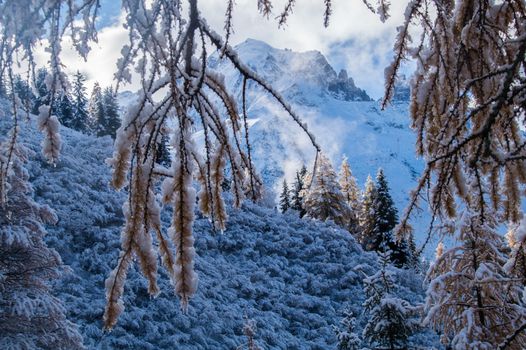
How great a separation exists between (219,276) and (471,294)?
887cm

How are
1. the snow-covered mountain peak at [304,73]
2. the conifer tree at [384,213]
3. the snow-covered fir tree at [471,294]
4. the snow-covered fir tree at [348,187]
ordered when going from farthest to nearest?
1. the snow-covered mountain peak at [304,73]
2. the snow-covered fir tree at [348,187]
3. the conifer tree at [384,213]
4. the snow-covered fir tree at [471,294]

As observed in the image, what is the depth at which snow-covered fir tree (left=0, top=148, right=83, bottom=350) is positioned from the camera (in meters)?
6.17

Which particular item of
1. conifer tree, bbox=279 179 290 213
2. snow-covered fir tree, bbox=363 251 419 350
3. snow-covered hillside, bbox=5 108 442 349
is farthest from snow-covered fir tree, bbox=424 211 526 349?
conifer tree, bbox=279 179 290 213

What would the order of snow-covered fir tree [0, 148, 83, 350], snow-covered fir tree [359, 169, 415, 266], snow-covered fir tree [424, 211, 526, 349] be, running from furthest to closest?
snow-covered fir tree [359, 169, 415, 266]
snow-covered fir tree [0, 148, 83, 350]
snow-covered fir tree [424, 211, 526, 349]

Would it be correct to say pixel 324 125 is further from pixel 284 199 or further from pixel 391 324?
pixel 391 324

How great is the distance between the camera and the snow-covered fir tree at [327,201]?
908 inches

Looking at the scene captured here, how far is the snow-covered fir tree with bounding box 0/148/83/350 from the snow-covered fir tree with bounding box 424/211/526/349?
5.16 meters

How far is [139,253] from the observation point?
1175 millimetres

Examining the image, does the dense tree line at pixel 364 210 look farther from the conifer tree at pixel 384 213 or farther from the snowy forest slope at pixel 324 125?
the snowy forest slope at pixel 324 125

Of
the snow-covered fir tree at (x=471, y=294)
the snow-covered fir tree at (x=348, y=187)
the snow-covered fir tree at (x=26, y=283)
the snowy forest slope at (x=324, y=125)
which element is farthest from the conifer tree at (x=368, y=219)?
the snowy forest slope at (x=324, y=125)

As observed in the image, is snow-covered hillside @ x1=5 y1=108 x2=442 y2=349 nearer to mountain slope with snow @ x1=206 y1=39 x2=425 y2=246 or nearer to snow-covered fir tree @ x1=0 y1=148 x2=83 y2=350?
snow-covered fir tree @ x1=0 y1=148 x2=83 y2=350

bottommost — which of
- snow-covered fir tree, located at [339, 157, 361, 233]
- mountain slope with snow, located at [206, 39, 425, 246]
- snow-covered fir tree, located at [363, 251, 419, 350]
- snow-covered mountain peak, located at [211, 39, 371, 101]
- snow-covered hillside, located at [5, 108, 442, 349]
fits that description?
snow-covered fir tree, located at [363, 251, 419, 350]

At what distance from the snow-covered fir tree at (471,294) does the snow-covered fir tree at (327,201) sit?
1685 centimetres

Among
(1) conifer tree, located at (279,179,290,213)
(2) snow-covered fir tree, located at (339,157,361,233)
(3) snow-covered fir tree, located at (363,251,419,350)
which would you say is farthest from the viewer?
(1) conifer tree, located at (279,179,290,213)
